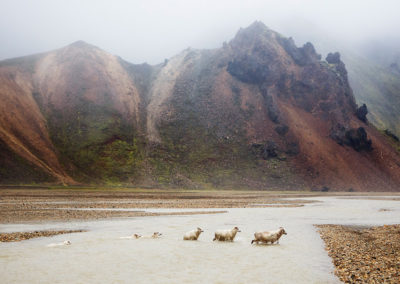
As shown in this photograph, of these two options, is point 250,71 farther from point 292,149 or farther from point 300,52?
point 292,149

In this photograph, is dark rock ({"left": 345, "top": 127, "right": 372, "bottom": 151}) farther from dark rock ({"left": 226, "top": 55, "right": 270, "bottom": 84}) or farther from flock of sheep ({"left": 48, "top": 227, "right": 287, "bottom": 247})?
flock of sheep ({"left": 48, "top": 227, "right": 287, "bottom": 247})

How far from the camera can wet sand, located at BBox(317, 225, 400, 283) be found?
1524 cm

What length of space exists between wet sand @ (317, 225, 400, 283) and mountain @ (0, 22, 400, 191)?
94.5 meters

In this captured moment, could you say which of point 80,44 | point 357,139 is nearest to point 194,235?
point 357,139

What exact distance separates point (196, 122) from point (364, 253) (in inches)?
5406

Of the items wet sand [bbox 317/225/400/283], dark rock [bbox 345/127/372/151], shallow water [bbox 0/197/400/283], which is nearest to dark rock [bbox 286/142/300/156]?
dark rock [bbox 345/127/372/151]

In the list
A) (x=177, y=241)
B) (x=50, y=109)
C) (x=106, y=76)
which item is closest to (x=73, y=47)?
(x=106, y=76)

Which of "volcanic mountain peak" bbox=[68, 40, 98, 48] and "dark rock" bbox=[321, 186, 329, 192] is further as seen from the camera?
"volcanic mountain peak" bbox=[68, 40, 98, 48]

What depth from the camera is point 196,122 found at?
514 feet

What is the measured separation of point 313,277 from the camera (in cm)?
1545

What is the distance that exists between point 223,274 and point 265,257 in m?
4.50

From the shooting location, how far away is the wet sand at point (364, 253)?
15.2 meters

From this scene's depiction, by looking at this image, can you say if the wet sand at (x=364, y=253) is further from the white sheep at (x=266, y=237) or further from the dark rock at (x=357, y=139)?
the dark rock at (x=357, y=139)

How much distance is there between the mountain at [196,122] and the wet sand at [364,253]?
9450 cm
